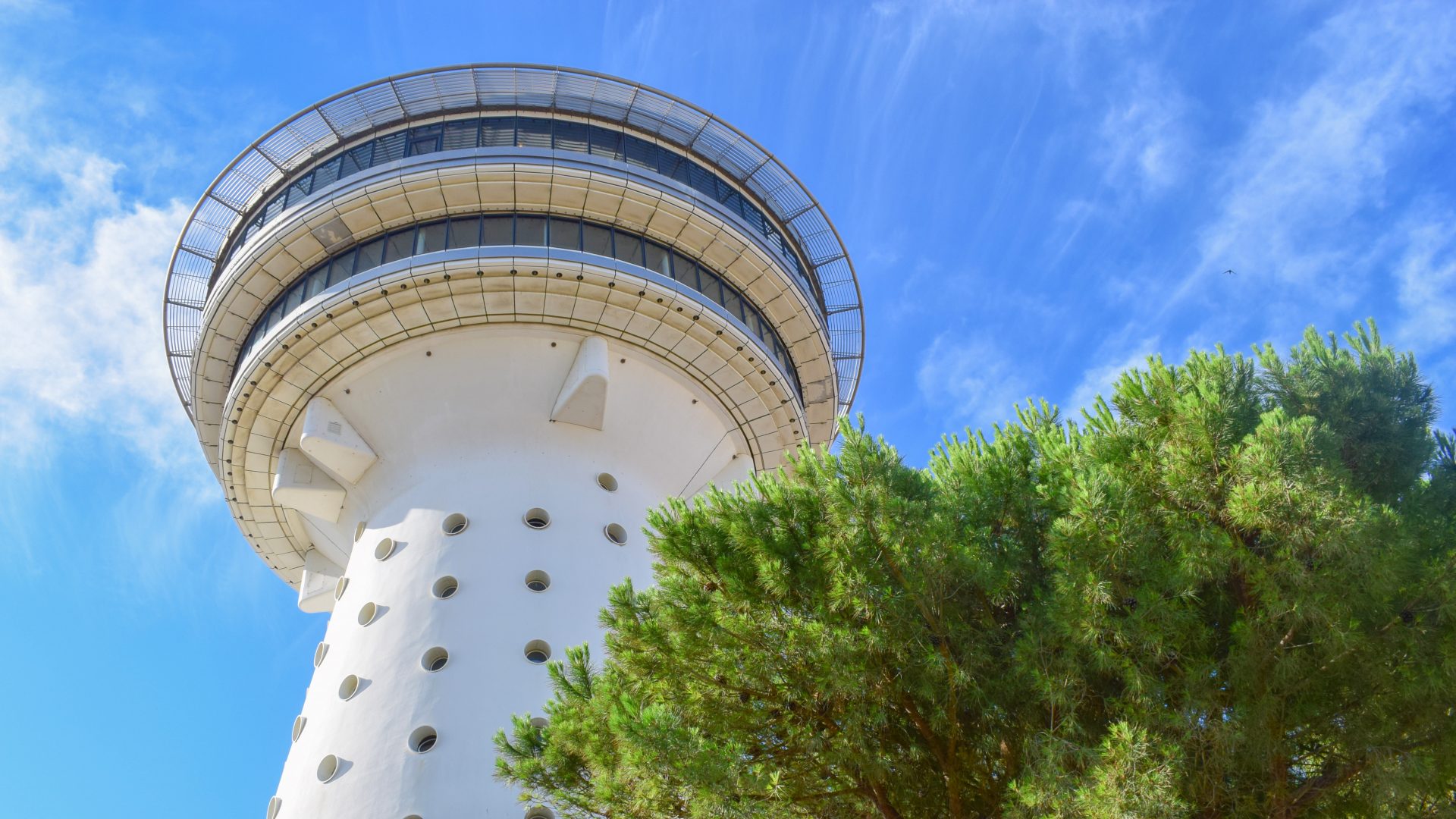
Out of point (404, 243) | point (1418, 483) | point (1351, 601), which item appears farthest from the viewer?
point (404, 243)

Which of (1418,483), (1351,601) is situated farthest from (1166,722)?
(1418,483)

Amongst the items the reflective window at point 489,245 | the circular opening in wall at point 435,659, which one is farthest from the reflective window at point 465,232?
the circular opening in wall at point 435,659

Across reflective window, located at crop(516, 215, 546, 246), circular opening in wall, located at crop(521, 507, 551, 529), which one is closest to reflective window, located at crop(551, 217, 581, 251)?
reflective window, located at crop(516, 215, 546, 246)

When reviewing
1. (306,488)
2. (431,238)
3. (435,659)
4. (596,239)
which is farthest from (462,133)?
(435,659)

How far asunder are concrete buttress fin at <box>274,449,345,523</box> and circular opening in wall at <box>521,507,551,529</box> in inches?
140

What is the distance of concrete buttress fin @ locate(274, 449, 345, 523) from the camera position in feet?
56.1

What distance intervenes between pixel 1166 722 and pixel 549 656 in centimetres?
812

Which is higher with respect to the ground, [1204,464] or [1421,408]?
[1421,408]

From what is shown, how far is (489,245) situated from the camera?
1680 centimetres

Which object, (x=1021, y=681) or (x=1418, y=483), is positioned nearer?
(x=1021, y=681)

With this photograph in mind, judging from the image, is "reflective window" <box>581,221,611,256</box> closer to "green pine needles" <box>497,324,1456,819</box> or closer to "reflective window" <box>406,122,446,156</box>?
"reflective window" <box>406,122,446,156</box>

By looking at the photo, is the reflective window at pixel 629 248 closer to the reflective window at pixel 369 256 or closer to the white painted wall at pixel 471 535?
the white painted wall at pixel 471 535

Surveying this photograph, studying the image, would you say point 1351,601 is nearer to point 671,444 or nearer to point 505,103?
point 671,444

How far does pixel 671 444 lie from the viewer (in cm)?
1747
